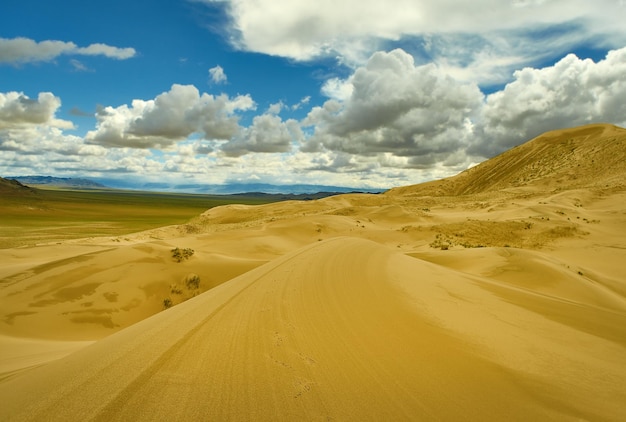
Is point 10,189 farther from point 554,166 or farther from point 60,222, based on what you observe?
point 554,166

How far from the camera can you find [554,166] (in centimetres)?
5375

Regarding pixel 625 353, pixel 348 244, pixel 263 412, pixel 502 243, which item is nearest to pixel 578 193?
pixel 502 243

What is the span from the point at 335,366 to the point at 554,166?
63901 mm

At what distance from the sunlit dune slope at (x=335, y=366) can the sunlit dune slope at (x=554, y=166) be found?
4231 centimetres

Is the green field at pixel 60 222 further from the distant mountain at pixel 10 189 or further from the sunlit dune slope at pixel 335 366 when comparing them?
the sunlit dune slope at pixel 335 366

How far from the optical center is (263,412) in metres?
2.50

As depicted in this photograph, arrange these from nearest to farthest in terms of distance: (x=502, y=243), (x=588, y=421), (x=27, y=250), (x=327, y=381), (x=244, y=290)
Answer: (x=588, y=421) < (x=327, y=381) < (x=244, y=290) < (x=27, y=250) < (x=502, y=243)

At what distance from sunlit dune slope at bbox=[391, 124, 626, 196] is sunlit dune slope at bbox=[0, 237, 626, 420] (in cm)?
4231

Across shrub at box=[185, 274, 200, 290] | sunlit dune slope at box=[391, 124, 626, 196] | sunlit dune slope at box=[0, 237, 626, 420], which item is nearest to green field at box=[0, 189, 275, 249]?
shrub at box=[185, 274, 200, 290]

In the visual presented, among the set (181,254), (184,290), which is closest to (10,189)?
(181,254)

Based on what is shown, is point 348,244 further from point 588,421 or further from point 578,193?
point 578,193

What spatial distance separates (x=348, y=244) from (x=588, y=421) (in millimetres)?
8525

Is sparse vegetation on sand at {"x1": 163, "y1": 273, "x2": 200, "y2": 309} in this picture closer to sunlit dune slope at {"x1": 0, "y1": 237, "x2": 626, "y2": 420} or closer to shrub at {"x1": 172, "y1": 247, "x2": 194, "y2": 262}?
shrub at {"x1": 172, "y1": 247, "x2": 194, "y2": 262}

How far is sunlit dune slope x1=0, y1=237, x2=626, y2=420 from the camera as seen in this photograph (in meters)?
2.61
